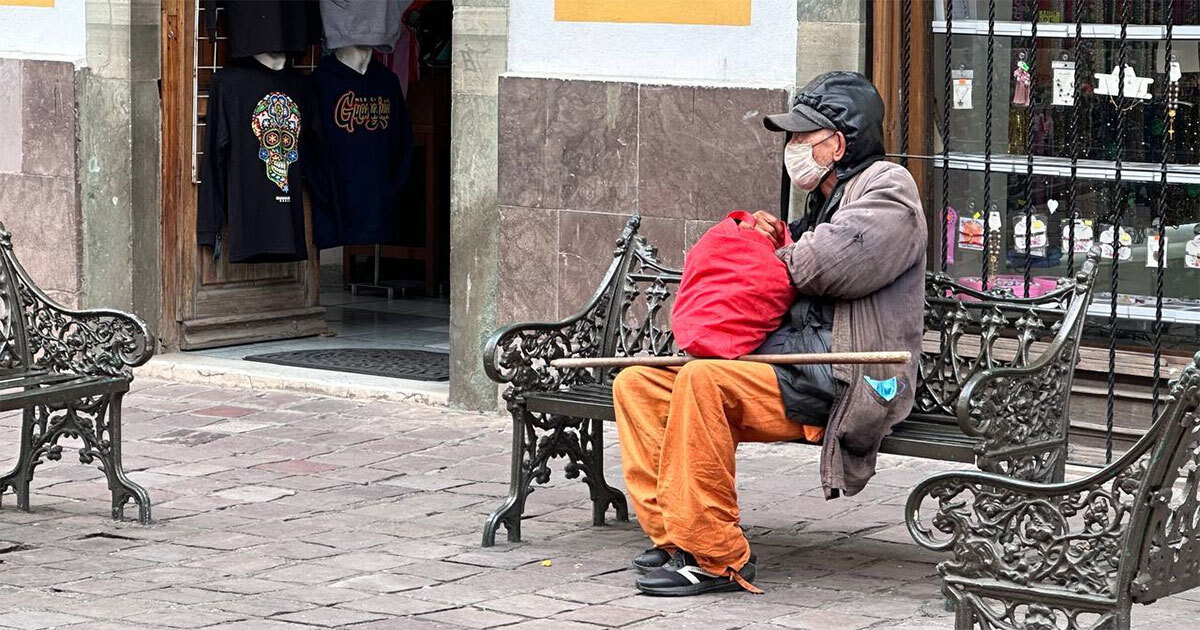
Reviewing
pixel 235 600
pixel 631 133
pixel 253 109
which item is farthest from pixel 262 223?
pixel 235 600

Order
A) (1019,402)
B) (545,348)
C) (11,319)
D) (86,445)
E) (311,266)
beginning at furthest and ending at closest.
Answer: (311,266) → (11,319) → (86,445) → (545,348) → (1019,402)

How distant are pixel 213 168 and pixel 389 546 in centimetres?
404

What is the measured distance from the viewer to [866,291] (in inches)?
213

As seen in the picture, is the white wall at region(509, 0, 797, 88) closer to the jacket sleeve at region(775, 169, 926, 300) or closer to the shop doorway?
the shop doorway

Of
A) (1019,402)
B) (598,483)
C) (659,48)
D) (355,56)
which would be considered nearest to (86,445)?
(598,483)

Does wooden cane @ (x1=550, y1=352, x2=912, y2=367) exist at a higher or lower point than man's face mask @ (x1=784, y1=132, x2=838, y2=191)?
lower

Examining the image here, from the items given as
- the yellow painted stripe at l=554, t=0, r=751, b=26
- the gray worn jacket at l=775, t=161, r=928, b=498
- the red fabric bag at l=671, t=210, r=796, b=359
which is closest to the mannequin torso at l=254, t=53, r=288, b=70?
the yellow painted stripe at l=554, t=0, r=751, b=26

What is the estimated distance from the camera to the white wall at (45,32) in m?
9.31

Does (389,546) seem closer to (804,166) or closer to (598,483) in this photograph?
(598,483)

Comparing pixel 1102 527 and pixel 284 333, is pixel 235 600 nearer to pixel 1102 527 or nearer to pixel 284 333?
pixel 1102 527

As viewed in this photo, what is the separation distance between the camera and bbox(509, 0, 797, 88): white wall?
25.0 ft

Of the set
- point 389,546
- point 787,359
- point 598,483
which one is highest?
point 787,359

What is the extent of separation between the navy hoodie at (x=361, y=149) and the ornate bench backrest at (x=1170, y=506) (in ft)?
22.8

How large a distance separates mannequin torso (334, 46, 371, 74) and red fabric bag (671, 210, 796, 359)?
527cm
